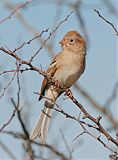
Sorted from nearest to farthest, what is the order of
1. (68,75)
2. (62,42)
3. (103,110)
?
1. (103,110)
2. (68,75)
3. (62,42)

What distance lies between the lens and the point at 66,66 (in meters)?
4.84

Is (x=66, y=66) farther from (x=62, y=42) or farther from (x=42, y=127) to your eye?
(x=42, y=127)

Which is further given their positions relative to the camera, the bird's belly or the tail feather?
the bird's belly

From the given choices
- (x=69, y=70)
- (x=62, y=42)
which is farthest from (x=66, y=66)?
(x=62, y=42)

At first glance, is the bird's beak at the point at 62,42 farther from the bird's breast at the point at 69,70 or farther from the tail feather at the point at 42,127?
the tail feather at the point at 42,127

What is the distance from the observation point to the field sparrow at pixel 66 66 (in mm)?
4773

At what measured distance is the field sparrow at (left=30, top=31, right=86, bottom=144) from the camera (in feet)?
15.7

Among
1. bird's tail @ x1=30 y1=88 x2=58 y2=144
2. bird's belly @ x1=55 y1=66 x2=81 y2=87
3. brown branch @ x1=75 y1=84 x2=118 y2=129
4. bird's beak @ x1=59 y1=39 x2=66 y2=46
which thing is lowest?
brown branch @ x1=75 y1=84 x2=118 y2=129

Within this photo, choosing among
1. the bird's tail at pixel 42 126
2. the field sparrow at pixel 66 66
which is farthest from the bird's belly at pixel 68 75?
the bird's tail at pixel 42 126

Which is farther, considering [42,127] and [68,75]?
[68,75]

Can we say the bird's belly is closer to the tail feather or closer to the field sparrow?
the field sparrow

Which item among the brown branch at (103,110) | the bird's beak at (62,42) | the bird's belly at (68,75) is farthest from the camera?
the bird's beak at (62,42)

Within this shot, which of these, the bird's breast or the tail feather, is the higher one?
the bird's breast

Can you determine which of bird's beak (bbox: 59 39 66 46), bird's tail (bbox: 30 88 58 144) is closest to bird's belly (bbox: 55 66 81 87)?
bird's beak (bbox: 59 39 66 46)
